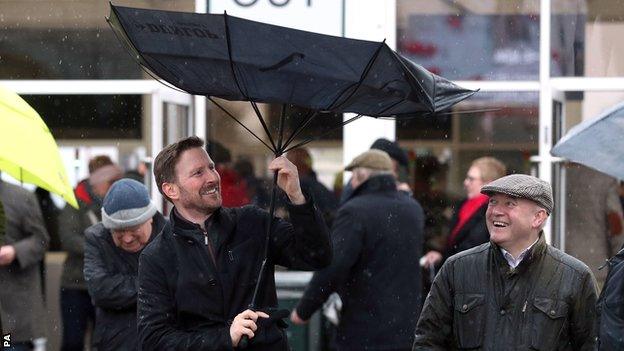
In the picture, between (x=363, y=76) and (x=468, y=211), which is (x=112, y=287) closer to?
(x=363, y=76)

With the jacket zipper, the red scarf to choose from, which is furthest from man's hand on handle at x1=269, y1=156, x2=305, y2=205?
the red scarf

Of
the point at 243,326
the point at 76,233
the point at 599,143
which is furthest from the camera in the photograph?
the point at 76,233

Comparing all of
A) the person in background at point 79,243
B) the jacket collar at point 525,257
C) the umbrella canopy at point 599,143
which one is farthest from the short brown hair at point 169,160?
the person in background at point 79,243

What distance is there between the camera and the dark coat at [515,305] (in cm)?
523

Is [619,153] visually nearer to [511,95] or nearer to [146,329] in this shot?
[146,329]

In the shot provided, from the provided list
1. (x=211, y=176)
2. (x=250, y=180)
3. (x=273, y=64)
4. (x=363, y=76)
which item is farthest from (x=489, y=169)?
(x=273, y=64)

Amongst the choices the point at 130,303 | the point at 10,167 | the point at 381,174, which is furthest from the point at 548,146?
the point at 10,167

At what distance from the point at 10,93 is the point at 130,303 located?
4.52ft

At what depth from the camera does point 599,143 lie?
4746 millimetres

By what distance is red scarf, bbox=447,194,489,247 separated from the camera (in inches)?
348

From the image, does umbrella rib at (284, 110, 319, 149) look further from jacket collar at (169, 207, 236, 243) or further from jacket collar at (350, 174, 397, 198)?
jacket collar at (350, 174, 397, 198)

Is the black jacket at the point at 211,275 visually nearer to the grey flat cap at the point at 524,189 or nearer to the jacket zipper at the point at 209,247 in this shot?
the jacket zipper at the point at 209,247

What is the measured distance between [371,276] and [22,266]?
256 centimetres

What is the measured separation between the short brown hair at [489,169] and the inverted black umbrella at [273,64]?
3.83 meters
